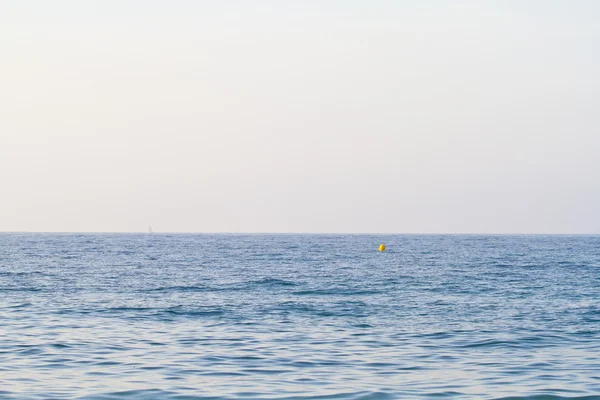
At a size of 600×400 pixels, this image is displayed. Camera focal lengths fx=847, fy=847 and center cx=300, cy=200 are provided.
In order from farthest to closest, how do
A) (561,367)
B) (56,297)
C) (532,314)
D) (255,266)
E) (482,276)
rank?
(255,266)
(482,276)
(56,297)
(532,314)
(561,367)

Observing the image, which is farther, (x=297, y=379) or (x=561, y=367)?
(x=561, y=367)

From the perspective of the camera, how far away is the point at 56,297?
120ft

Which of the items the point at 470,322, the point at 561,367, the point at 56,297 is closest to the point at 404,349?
the point at 561,367

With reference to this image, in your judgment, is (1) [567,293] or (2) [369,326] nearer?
(2) [369,326]

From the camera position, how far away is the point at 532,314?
3108 centimetres

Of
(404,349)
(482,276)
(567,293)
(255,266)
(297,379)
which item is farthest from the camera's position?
(255,266)

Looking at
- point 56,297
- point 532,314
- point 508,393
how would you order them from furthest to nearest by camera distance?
1. point 56,297
2. point 532,314
3. point 508,393

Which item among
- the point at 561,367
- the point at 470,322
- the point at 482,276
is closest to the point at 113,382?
the point at 561,367

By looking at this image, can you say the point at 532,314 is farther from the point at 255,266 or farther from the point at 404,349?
the point at 255,266

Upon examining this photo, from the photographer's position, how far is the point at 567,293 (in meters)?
39.6

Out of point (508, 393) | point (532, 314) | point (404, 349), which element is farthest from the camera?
point (532, 314)

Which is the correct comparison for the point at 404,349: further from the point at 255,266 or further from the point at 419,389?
the point at 255,266

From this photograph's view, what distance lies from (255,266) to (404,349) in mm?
41743

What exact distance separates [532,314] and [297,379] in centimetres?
1491
